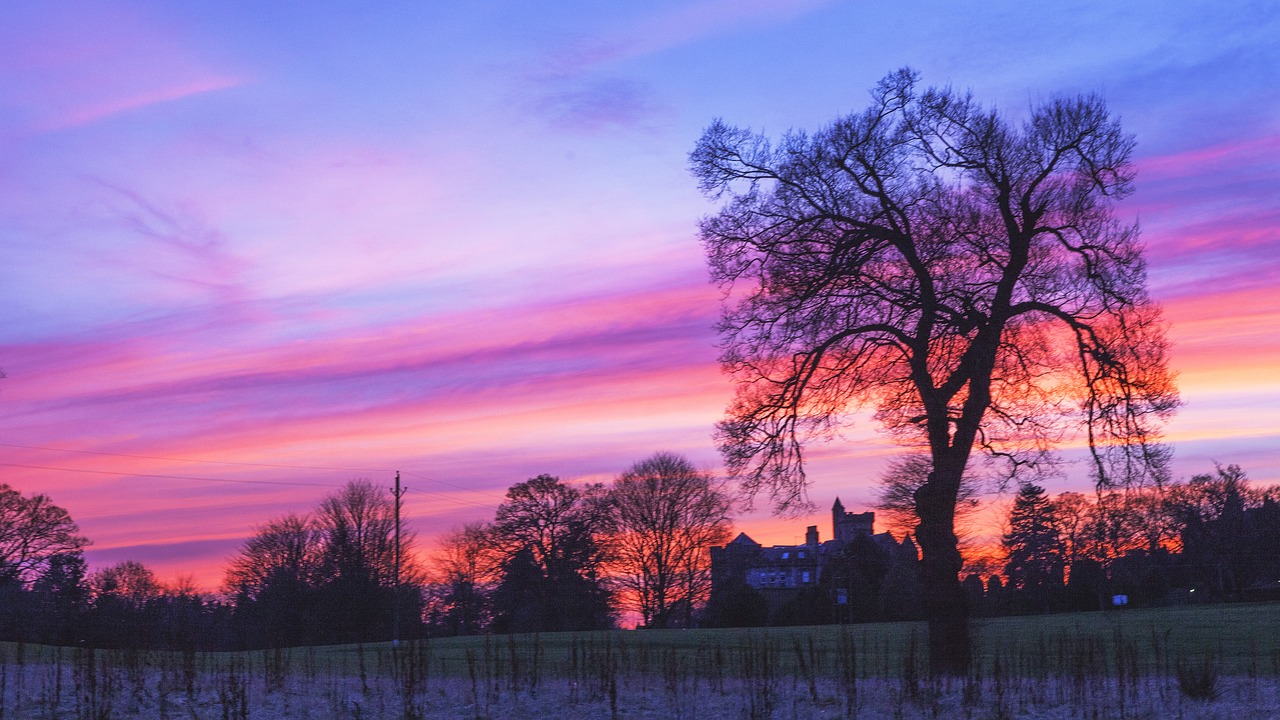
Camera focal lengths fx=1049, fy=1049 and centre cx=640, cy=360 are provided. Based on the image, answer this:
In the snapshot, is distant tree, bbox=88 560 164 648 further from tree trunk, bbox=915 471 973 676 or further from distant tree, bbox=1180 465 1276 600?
distant tree, bbox=1180 465 1276 600

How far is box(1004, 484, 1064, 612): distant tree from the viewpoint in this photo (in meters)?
80.2

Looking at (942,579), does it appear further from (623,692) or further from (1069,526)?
(1069,526)

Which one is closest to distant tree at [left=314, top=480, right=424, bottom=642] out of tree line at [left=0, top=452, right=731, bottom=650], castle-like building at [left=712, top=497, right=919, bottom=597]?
tree line at [left=0, top=452, right=731, bottom=650]

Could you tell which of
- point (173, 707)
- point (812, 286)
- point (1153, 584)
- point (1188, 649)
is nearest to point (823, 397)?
point (812, 286)

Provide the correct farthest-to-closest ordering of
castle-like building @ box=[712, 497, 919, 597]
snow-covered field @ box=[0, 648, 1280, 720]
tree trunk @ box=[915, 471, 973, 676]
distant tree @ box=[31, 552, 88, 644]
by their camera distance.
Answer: castle-like building @ box=[712, 497, 919, 597], distant tree @ box=[31, 552, 88, 644], tree trunk @ box=[915, 471, 973, 676], snow-covered field @ box=[0, 648, 1280, 720]

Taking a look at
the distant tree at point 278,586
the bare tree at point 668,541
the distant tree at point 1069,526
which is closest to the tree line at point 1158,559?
the distant tree at point 1069,526

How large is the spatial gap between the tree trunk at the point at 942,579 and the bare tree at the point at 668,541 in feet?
208

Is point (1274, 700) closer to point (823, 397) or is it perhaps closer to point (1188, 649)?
point (823, 397)

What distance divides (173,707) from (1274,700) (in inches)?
658

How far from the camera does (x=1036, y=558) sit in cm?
8200

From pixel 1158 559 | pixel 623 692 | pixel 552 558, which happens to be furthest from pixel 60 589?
pixel 1158 559

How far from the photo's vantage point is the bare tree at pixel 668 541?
8300 cm

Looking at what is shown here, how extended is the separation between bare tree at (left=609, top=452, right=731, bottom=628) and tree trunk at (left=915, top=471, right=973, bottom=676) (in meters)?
63.3

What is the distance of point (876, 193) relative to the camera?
20516 millimetres
